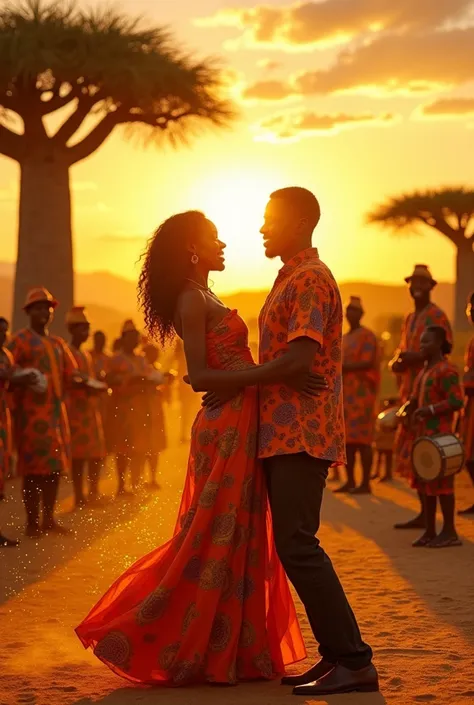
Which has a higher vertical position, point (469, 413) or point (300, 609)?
point (469, 413)

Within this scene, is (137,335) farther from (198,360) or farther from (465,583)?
(198,360)

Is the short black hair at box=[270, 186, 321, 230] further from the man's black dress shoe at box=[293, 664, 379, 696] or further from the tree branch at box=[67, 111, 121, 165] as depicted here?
the tree branch at box=[67, 111, 121, 165]

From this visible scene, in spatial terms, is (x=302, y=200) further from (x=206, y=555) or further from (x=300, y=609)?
(x=300, y=609)

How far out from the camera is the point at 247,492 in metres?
5.11

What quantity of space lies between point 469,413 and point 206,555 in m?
6.46

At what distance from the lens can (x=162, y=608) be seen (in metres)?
5.10

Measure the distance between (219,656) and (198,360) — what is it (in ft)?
4.14

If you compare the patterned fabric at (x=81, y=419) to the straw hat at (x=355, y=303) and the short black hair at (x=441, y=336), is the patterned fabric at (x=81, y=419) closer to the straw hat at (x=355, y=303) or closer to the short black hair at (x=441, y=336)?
the straw hat at (x=355, y=303)

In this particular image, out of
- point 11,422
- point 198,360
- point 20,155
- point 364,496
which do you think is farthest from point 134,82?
point 198,360

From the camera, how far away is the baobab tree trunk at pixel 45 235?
57.1ft

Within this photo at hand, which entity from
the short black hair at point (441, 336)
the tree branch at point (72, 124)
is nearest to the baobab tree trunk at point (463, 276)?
the tree branch at point (72, 124)

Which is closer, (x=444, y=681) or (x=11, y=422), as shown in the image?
(x=444, y=681)

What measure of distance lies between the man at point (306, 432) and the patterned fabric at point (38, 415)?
15.3ft

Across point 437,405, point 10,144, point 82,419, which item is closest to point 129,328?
point 82,419
